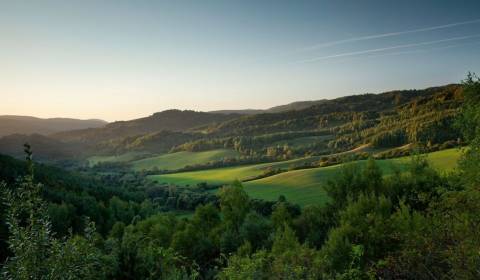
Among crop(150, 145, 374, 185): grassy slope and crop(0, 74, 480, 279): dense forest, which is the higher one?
crop(0, 74, 480, 279): dense forest

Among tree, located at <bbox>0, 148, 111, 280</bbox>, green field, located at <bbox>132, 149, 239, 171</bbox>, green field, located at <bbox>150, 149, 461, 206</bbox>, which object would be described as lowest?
green field, located at <bbox>132, 149, 239, 171</bbox>

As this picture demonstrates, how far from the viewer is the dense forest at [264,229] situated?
10297 mm

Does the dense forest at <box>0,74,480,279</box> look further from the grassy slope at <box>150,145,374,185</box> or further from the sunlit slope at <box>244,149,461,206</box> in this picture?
the grassy slope at <box>150,145,374,185</box>

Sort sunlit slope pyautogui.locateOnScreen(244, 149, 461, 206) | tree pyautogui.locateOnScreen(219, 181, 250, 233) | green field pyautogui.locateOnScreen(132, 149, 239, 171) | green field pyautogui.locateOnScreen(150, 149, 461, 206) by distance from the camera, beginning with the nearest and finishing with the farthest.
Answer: tree pyautogui.locateOnScreen(219, 181, 250, 233)
green field pyautogui.locateOnScreen(150, 149, 461, 206)
sunlit slope pyautogui.locateOnScreen(244, 149, 461, 206)
green field pyautogui.locateOnScreen(132, 149, 239, 171)

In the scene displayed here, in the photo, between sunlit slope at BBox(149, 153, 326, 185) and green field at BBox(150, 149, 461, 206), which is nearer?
green field at BBox(150, 149, 461, 206)

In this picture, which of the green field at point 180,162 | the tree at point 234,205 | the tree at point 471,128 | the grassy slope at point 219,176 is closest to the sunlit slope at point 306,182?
the grassy slope at point 219,176

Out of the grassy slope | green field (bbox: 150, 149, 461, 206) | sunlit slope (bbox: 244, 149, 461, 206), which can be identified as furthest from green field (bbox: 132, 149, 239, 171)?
sunlit slope (bbox: 244, 149, 461, 206)

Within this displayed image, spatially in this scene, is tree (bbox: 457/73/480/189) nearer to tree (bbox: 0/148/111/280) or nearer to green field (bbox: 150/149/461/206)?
tree (bbox: 0/148/111/280)

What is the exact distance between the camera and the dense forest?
10297 millimetres

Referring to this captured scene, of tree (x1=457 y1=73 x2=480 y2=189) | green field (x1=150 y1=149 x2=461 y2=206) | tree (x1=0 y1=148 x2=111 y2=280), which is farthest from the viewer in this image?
green field (x1=150 y1=149 x2=461 y2=206)

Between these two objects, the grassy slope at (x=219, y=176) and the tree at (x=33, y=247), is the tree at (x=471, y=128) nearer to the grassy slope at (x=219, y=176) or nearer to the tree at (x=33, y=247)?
the tree at (x=33, y=247)

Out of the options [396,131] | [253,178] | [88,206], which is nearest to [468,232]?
[88,206]

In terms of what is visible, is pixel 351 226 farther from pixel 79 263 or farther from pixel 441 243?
pixel 79 263

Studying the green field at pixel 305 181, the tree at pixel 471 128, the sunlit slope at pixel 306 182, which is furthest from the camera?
the sunlit slope at pixel 306 182
